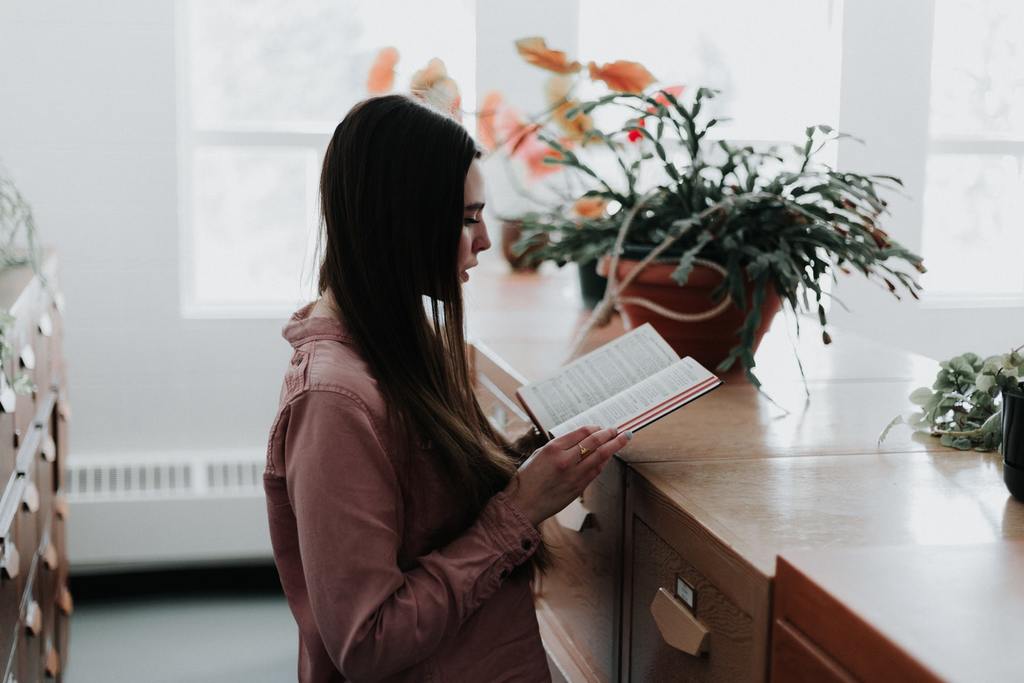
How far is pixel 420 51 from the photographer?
3.58m

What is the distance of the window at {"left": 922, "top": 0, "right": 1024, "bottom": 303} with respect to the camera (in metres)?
3.92

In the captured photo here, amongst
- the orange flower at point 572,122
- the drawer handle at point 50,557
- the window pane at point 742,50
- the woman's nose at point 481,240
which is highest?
the window pane at point 742,50

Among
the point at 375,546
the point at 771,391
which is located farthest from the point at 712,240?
the point at 375,546

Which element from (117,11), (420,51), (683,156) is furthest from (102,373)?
(683,156)

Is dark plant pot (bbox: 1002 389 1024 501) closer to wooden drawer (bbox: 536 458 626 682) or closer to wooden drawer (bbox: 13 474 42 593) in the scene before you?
wooden drawer (bbox: 536 458 626 682)

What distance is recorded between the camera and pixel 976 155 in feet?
13.0

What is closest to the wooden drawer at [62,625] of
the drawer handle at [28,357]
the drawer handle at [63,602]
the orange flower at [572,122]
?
the drawer handle at [63,602]

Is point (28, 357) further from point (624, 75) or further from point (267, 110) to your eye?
point (267, 110)

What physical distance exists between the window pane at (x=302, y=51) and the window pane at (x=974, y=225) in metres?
1.76

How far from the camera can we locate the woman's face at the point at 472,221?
1.26 metres

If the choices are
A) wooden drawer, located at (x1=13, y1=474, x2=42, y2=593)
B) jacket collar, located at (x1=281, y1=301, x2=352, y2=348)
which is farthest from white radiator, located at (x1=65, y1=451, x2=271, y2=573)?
jacket collar, located at (x1=281, y1=301, x2=352, y2=348)

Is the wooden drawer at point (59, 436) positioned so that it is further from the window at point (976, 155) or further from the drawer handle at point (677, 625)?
the window at point (976, 155)

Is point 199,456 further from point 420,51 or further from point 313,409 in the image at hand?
point 313,409

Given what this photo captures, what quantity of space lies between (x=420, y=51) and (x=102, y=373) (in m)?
1.40
